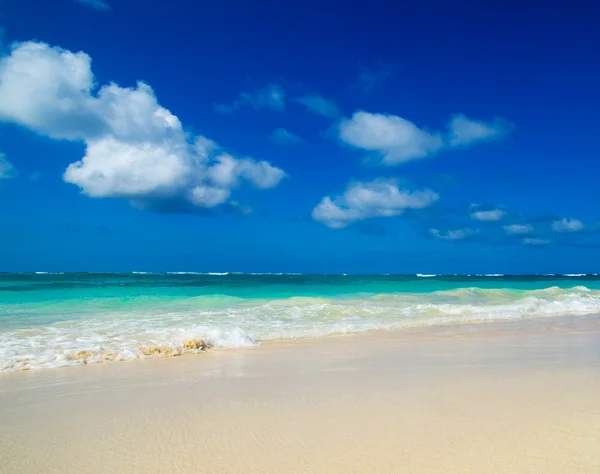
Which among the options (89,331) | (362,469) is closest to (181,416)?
(362,469)

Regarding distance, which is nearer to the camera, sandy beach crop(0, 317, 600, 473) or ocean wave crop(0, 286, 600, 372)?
sandy beach crop(0, 317, 600, 473)

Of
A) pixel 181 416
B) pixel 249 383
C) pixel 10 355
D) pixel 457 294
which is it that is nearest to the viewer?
pixel 181 416

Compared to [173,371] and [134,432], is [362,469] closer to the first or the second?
[134,432]

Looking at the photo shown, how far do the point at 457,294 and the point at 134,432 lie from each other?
25.1m

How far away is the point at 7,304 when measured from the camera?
17141 millimetres

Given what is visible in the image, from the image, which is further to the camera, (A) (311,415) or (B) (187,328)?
(B) (187,328)

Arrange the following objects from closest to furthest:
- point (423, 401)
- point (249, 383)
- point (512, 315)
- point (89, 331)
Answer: point (423, 401) < point (249, 383) < point (89, 331) < point (512, 315)

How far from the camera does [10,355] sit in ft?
22.0

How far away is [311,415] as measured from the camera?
376 centimetres

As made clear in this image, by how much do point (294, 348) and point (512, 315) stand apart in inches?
388

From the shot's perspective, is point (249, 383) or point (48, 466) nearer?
point (48, 466)

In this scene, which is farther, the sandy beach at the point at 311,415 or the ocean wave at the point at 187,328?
the ocean wave at the point at 187,328

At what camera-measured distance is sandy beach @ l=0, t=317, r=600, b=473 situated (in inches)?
112

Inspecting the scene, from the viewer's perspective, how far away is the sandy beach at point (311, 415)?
2.85 m
